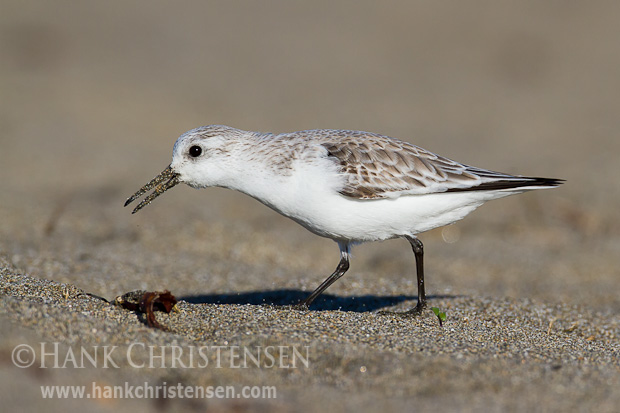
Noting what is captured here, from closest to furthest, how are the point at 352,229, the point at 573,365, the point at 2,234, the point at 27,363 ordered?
the point at 27,363 → the point at 573,365 → the point at 352,229 → the point at 2,234

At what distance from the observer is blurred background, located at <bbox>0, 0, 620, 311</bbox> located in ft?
26.4

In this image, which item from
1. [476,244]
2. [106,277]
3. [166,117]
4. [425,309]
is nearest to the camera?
[425,309]

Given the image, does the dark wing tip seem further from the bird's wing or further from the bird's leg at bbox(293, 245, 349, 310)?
the bird's leg at bbox(293, 245, 349, 310)

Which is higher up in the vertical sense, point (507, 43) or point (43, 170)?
point (507, 43)

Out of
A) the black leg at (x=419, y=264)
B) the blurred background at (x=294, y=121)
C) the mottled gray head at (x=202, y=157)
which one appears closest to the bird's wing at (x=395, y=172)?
the black leg at (x=419, y=264)

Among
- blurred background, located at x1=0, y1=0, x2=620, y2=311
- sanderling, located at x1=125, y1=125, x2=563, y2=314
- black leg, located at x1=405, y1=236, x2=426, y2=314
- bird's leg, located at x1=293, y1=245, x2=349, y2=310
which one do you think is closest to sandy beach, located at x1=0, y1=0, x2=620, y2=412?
blurred background, located at x1=0, y1=0, x2=620, y2=311

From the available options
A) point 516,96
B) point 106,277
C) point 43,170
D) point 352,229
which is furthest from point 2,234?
point 516,96

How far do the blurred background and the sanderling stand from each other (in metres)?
1.78

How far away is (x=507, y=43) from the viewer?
1778 cm

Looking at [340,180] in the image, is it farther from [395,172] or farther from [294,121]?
[294,121]

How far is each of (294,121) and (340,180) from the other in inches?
342

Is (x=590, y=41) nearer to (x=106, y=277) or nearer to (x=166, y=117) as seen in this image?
(x=166, y=117)

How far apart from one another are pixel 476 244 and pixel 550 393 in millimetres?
5603

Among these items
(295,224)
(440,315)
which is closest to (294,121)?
(295,224)
